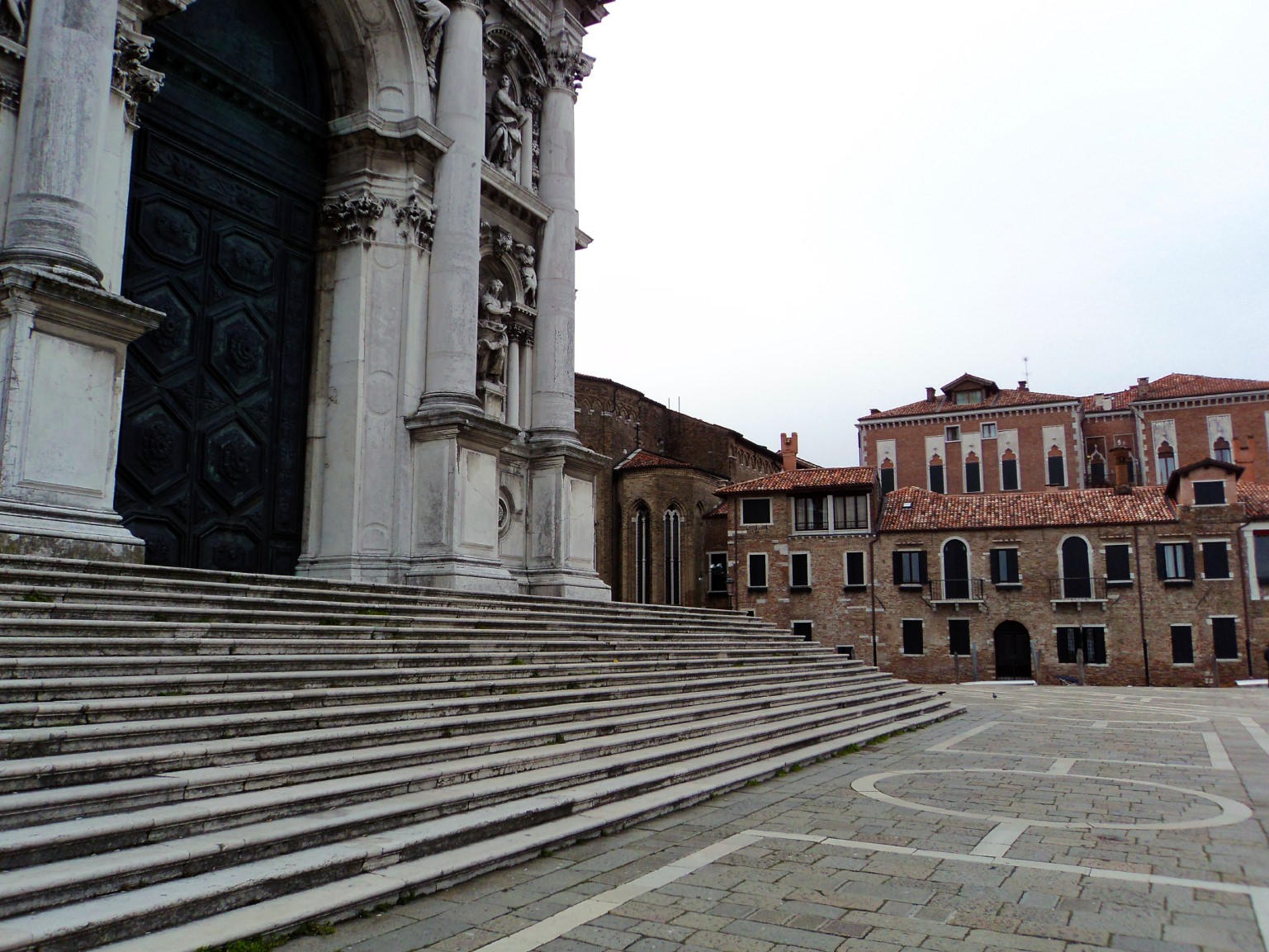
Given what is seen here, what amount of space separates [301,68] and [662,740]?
10434mm

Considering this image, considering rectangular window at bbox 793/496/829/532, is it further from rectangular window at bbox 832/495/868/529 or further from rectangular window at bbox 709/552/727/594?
rectangular window at bbox 709/552/727/594

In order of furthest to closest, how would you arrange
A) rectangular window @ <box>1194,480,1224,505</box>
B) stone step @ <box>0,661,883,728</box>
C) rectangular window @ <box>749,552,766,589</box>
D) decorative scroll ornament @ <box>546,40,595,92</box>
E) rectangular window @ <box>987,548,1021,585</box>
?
rectangular window @ <box>749,552,766,589</box>
rectangular window @ <box>987,548,1021,585</box>
rectangular window @ <box>1194,480,1224,505</box>
decorative scroll ornament @ <box>546,40,595,92</box>
stone step @ <box>0,661,883,728</box>

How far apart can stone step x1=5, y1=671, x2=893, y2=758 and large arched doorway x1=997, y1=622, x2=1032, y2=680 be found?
27890 millimetres

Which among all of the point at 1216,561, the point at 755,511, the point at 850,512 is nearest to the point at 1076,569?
the point at 1216,561

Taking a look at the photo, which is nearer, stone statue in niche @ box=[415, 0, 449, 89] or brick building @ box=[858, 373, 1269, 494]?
stone statue in niche @ box=[415, 0, 449, 89]

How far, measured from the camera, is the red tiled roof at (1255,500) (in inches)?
1238

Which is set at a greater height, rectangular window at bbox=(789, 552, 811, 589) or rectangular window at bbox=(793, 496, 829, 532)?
rectangular window at bbox=(793, 496, 829, 532)

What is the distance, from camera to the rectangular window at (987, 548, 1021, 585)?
33.8 metres

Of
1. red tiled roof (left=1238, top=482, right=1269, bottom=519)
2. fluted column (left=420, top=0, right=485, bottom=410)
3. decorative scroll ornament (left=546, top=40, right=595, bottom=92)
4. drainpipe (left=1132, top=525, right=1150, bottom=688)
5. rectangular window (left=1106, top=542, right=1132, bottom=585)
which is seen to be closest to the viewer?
fluted column (left=420, top=0, right=485, bottom=410)

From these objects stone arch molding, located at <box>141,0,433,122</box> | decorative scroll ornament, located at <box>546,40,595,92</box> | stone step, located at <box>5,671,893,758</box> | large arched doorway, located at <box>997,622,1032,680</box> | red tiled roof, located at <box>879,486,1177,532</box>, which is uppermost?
decorative scroll ornament, located at <box>546,40,595,92</box>

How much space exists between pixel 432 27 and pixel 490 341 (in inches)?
178

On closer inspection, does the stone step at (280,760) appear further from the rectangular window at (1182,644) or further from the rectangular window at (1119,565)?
the rectangular window at (1182,644)

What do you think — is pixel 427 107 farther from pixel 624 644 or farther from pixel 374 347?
pixel 624 644

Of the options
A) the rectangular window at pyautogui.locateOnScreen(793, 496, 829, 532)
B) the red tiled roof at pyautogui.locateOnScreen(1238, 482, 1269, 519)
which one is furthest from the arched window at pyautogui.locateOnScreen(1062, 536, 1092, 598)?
the rectangular window at pyautogui.locateOnScreen(793, 496, 829, 532)
